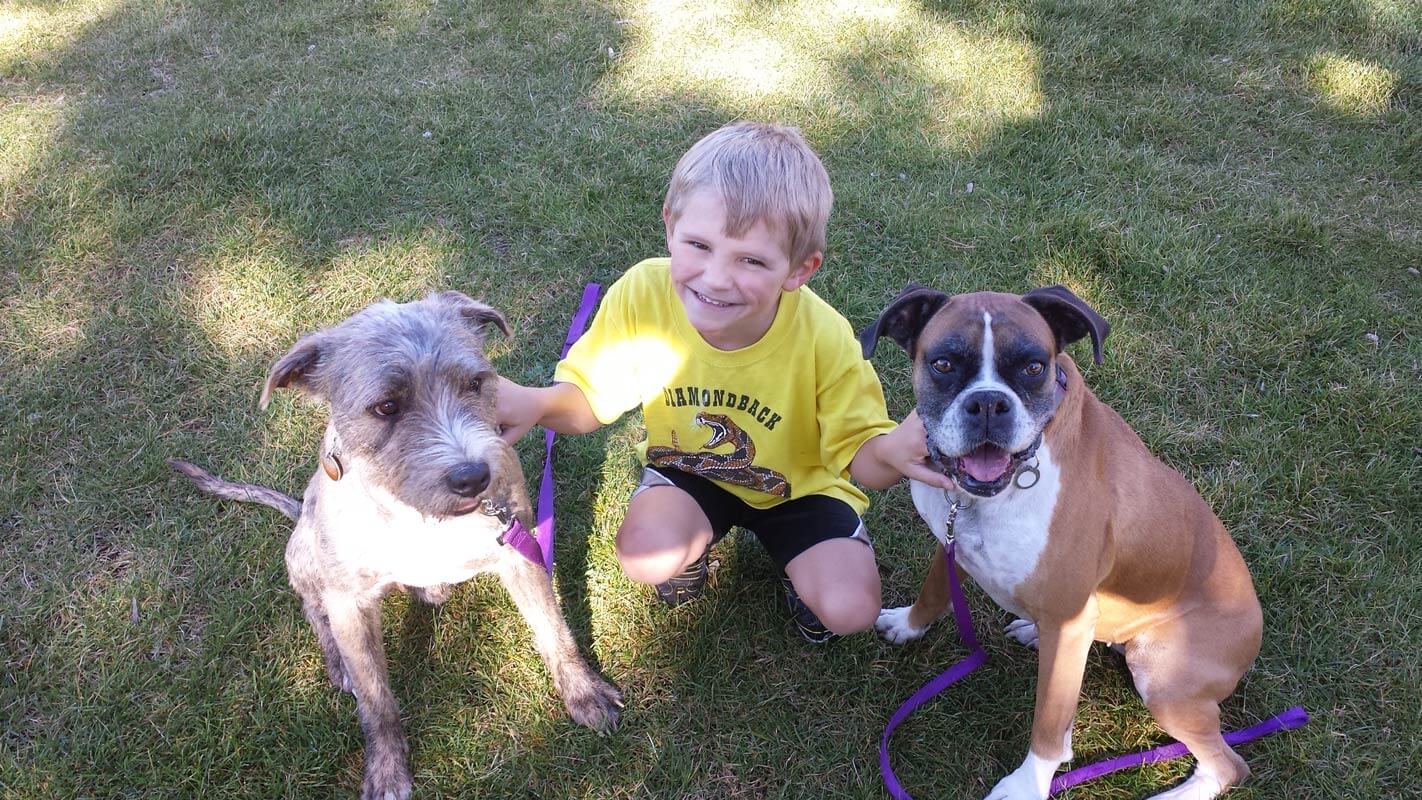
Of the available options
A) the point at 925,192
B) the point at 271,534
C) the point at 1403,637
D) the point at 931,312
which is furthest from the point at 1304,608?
the point at 271,534

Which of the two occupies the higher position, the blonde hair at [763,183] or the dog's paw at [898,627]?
the blonde hair at [763,183]

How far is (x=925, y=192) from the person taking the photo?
6039mm

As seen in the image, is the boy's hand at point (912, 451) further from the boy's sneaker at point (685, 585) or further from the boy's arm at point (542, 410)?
the boy's arm at point (542, 410)

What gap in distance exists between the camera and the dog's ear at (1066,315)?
265 centimetres

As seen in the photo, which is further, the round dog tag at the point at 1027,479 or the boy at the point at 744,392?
the boy at the point at 744,392

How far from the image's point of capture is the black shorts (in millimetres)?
3486

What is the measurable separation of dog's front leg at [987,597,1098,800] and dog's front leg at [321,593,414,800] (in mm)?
2365

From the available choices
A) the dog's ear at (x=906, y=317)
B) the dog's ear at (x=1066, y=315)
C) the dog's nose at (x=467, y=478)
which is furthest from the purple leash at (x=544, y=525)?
the dog's ear at (x=1066, y=315)

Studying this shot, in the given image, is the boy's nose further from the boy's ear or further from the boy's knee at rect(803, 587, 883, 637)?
the boy's knee at rect(803, 587, 883, 637)

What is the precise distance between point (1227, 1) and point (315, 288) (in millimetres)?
8712

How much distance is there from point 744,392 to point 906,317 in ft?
2.34

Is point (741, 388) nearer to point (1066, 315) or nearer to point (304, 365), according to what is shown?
point (1066, 315)

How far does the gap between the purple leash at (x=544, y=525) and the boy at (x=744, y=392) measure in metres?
0.37

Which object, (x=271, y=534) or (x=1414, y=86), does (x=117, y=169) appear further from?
(x=1414, y=86)
